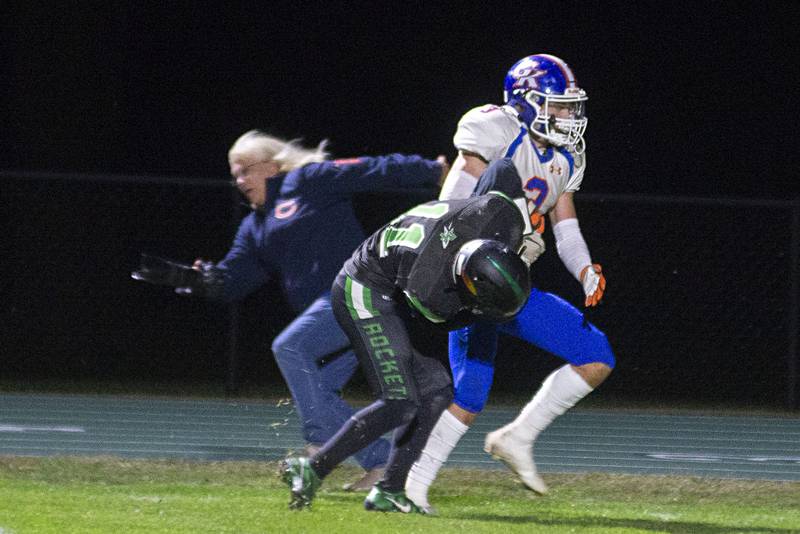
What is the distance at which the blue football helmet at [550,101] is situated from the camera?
22.0 ft

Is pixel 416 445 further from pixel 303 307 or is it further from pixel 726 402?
pixel 726 402

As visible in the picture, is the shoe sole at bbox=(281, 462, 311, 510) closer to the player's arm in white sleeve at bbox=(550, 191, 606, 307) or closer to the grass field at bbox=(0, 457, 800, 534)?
the grass field at bbox=(0, 457, 800, 534)

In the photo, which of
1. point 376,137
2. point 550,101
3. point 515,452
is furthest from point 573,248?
point 376,137

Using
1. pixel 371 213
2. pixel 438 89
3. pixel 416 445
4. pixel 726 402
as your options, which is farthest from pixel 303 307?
pixel 438 89

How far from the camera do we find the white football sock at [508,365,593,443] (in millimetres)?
6734

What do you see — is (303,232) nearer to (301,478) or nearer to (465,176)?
(465,176)

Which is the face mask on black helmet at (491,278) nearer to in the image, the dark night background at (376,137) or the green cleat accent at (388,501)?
the green cleat accent at (388,501)

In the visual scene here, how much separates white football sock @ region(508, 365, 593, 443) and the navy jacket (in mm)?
1095

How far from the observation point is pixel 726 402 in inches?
510

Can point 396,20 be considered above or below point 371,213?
above

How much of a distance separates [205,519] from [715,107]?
13.4m

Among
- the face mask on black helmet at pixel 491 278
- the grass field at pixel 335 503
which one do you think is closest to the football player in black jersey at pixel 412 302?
the face mask on black helmet at pixel 491 278

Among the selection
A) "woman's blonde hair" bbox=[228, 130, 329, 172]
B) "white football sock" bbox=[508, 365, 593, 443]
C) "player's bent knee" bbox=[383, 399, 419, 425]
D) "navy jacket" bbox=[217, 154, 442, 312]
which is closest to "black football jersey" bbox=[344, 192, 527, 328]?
"player's bent knee" bbox=[383, 399, 419, 425]

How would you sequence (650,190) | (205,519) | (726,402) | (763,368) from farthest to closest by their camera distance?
(650,190) → (763,368) → (726,402) → (205,519)
